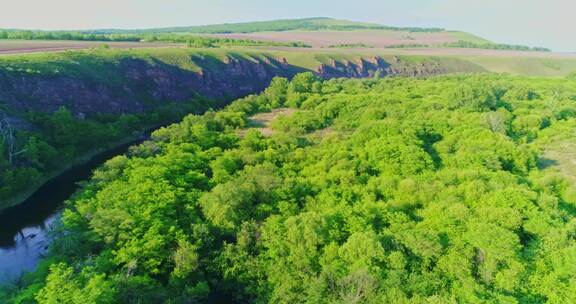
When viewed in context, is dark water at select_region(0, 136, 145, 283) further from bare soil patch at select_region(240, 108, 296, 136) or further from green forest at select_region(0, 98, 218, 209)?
bare soil patch at select_region(240, 108, 296, 136)

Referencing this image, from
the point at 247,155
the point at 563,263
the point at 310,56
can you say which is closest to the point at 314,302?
the point at 563,263

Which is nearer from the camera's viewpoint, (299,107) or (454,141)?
(454,141)

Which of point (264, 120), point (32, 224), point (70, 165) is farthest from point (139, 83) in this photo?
point (32, 224)

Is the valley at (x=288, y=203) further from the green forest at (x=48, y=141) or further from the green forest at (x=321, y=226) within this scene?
the green forest at (x=48, y=141)

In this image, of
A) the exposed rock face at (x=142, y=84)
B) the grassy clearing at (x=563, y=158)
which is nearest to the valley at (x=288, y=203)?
the grassy clearing at (x=563, y=158)

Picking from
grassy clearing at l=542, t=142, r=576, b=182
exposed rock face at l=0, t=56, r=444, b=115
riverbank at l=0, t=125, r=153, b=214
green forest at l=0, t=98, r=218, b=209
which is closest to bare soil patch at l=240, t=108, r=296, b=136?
riverbank at l=0, t=125, r=153, b=214

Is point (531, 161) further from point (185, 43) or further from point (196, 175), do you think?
point (185, 43)
